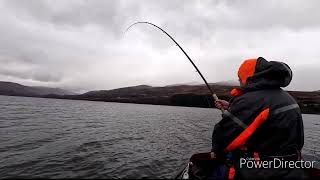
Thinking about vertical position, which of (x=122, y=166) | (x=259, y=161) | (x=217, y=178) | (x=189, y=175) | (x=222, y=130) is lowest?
(x=122, y=166)

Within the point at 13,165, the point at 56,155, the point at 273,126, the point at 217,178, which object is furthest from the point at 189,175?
the point at 56,155

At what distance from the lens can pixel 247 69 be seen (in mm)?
5449

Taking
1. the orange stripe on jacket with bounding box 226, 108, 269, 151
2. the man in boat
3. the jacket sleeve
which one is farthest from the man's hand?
the orange stripe on jacket with bounding box 226, 108, 269, 151

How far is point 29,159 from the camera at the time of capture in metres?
14.1

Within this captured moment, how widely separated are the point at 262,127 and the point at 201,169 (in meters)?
3.38

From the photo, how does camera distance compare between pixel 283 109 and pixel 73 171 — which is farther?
pixel 73 171

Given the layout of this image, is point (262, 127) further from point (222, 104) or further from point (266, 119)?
point (222, 104)

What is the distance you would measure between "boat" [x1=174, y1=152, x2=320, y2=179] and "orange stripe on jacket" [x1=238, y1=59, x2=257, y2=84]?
1880mm

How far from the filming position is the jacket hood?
16.5 feet

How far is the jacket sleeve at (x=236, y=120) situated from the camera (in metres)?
4.79

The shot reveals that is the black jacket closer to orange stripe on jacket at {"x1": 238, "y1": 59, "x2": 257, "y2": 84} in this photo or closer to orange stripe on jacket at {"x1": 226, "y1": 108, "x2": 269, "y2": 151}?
orange stripe on jacket at {"x1": 226, "y1": 108, "x2": 269, "y2": 151}

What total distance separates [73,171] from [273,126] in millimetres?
10303

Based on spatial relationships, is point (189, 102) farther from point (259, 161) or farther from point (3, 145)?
point (259, 161)

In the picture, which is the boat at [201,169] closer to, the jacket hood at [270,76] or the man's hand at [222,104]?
the man's hand at [222,104]
